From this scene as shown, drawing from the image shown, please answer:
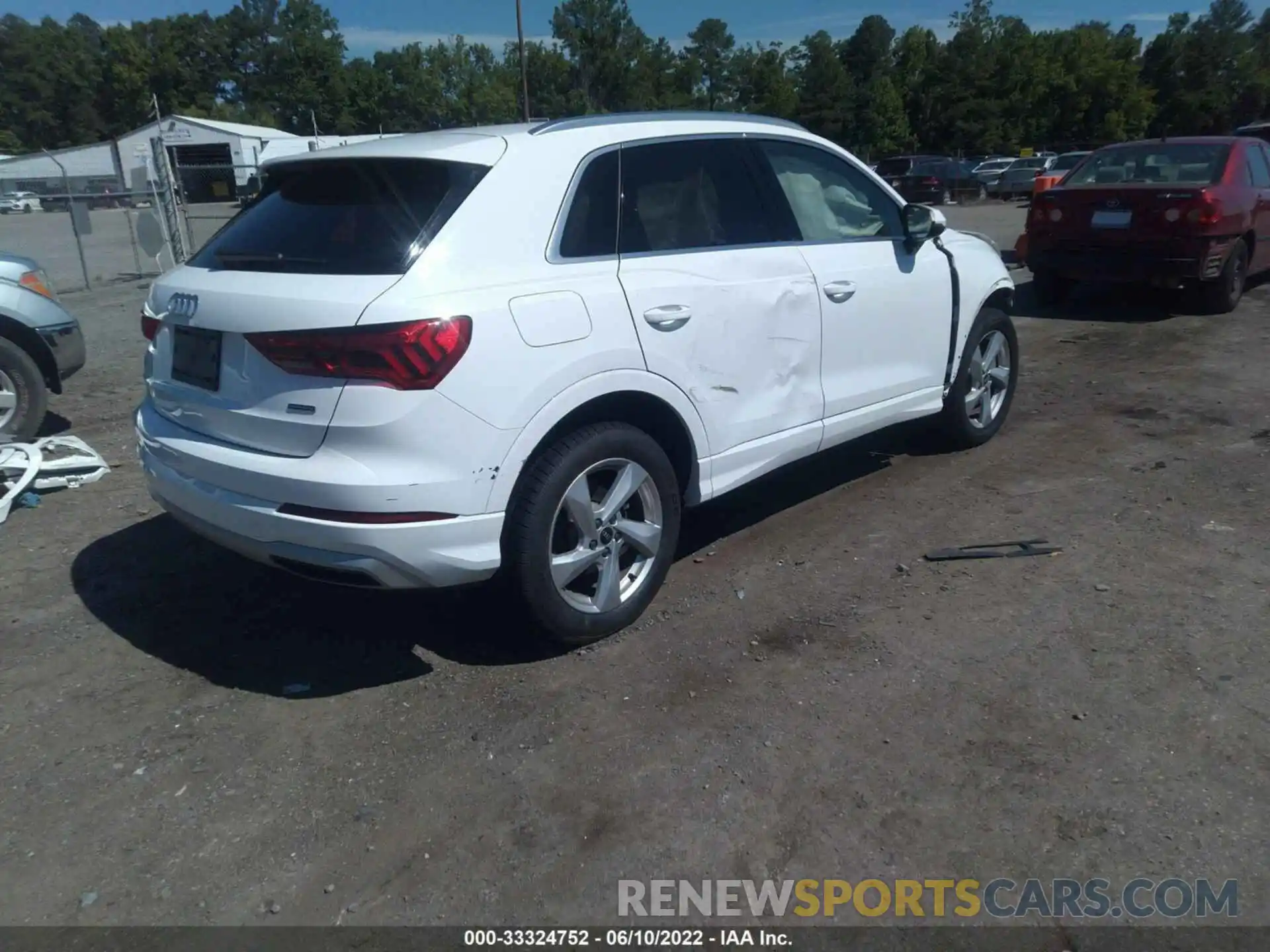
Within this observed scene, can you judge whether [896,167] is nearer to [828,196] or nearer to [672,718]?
[828,196]

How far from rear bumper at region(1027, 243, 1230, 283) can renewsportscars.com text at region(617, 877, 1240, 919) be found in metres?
7.98

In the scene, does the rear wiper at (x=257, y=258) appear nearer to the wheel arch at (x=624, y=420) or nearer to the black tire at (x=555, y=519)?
the wheel arch at (x=624, y=420)

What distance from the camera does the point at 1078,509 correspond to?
200 inches

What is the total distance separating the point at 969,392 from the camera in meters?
5.83

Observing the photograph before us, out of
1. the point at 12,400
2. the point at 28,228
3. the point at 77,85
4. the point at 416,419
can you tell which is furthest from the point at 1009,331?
the point at 77,85

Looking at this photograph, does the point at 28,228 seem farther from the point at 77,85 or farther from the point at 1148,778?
the point at 77,85

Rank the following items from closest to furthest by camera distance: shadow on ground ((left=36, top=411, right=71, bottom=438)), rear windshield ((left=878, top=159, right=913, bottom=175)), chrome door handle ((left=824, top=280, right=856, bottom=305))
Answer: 1. chrome door handle ((left=824, top=280, right=856, bottom=305))
2. shadow on ground ((left=36, top=411, right=71, bottom=438))
3. rear windshield ((left=878, top=159, right=913, bottom=175))

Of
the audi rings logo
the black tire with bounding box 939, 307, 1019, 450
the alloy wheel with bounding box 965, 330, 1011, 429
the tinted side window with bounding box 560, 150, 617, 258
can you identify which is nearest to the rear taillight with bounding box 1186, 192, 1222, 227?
the black tire with bounding box 939, 307, 1019, 450

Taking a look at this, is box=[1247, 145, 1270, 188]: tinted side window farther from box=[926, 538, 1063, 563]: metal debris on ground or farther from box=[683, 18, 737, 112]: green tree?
box=[683, 18, 737, 112]: green tree

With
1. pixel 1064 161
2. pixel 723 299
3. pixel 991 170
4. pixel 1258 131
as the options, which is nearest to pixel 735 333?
pixel 723 299

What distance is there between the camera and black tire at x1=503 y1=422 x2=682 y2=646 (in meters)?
3.51

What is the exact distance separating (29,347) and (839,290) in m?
5.03

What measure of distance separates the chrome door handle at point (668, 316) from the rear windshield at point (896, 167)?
3601 cm

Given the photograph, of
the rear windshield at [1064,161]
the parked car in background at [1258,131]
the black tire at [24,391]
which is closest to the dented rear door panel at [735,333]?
the black tire at [24,391]
